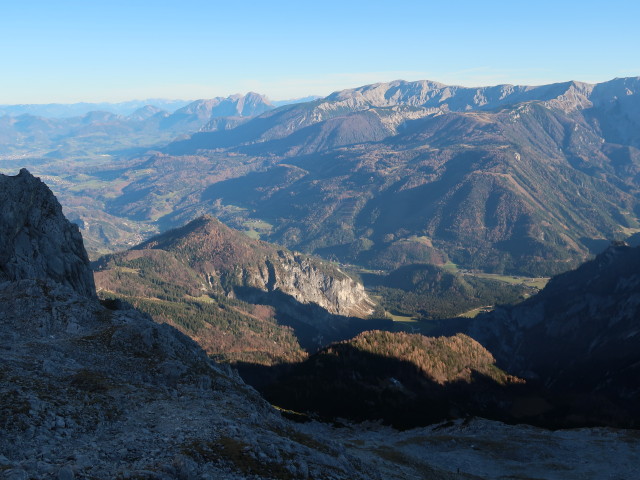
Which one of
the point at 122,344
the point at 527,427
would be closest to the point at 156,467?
the point at 122,344

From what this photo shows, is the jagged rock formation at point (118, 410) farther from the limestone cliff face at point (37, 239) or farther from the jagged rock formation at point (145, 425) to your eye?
the limestone cliff face at point (37, 239)

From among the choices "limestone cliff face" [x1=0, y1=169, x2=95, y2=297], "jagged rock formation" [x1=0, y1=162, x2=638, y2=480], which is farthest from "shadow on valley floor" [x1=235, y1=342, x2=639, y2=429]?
"limestone cliff face" [x1=0, y1=169, x2=95, y2=297]

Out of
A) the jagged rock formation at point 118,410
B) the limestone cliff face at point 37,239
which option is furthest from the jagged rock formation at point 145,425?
the limestone cliff face at point 37,239

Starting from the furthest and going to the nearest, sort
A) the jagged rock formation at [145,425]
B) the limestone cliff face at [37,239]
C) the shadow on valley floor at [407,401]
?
the shadow on valley floor at [407,401], the limestone cliff face at [37,239], the jagged rock formation at [145,425]

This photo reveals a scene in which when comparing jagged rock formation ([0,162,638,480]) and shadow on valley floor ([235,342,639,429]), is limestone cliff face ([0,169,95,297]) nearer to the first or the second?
jagged rock formation ([0,162,638,480])

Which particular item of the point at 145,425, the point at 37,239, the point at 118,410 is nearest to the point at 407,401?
the point at 37,239

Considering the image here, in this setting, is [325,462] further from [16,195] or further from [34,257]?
[16,195]

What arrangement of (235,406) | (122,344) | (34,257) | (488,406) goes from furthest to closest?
(488,406), (34,257), (122,344), (235,406)

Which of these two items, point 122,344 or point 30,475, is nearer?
point 30,475

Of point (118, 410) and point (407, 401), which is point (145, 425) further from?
point (407, 401)
